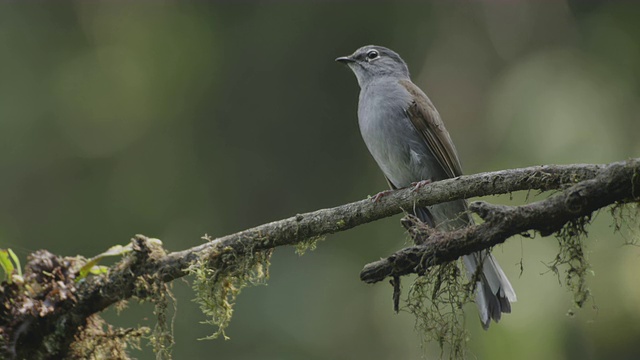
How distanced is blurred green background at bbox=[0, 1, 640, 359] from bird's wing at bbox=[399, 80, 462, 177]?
2.15 metres

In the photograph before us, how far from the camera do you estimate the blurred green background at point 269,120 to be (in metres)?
8.09

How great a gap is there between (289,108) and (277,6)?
54.1 inches

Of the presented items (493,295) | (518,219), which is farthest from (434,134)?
(518,219)

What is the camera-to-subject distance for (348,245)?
963 cm

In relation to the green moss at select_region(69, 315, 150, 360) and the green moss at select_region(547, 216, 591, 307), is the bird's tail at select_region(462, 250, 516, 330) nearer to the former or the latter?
the green moss at select_region(547, 216, 591, 307)

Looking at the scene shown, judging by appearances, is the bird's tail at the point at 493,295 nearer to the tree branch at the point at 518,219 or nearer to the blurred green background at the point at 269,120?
the tree branch at the point at 518,219

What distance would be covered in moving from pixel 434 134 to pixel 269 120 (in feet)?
19.9

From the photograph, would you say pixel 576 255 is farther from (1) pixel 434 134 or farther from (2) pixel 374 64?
(2) pixel 374 64

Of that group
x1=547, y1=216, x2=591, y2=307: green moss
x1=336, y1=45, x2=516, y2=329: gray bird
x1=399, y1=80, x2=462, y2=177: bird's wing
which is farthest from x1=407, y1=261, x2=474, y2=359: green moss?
x1=399, y1=80, x2=462, y2=177: bird's wing

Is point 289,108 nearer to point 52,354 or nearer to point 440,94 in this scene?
point 440,94

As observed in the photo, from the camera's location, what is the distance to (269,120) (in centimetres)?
1073

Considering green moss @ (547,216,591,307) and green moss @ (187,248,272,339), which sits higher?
green moss @ (187,248,272,339)

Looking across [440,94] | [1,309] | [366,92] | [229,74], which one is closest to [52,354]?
[1,309]

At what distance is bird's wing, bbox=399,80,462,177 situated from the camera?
472 cm
